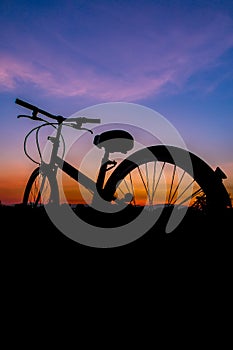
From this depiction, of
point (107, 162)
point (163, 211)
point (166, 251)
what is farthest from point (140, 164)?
point (166, 251)

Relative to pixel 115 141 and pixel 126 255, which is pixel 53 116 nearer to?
pixel 115 141

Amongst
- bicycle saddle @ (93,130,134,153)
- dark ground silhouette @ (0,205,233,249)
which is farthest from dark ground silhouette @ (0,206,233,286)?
bicycle saddle @ (93,130,134,153)

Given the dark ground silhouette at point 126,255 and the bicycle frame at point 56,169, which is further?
the bicycle frame at point 56,169

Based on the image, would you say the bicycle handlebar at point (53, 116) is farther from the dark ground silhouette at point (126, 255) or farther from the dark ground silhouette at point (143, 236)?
the dark ground silhouette at point (126, 255)

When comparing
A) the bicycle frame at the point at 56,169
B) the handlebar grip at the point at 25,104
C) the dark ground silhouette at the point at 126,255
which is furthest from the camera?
the bicycle frame at the point at 56,169

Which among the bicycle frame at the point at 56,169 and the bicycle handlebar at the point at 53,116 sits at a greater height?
the bicycle handlebar at the point at 53,116

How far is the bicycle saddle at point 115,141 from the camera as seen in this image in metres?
4.46

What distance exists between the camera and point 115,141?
14.9 feet

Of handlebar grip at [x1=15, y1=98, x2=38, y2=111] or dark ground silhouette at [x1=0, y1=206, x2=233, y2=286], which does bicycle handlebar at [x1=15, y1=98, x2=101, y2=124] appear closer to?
handlebar grip at [x1=15, y1=98, x2=38, y2=111]

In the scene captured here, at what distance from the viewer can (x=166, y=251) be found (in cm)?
231

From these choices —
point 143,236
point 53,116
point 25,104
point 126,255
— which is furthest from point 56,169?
point 126,255

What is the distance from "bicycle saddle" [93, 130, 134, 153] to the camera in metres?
4.46

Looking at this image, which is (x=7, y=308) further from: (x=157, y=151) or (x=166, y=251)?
(x=157, y=151)

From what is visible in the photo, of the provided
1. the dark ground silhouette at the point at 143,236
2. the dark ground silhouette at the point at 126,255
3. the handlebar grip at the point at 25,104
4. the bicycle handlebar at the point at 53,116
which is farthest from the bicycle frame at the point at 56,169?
the dark ground silhouette at the point at 126,255
